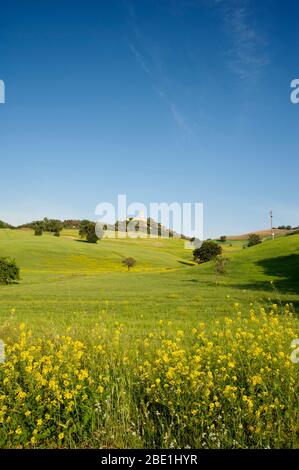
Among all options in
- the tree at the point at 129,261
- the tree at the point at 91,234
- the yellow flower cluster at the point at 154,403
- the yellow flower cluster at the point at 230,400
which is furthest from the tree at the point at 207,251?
the yellow flower cluster at the point at 154,403

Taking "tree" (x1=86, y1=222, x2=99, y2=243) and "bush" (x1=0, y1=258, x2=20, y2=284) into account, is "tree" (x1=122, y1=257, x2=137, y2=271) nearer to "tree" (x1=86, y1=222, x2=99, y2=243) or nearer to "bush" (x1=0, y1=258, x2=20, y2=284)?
"bush" (x1=0, y1=258, x2=20, y2=284)

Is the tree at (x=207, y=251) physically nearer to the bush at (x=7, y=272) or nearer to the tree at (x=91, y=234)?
the tree at (x=91, y=234)

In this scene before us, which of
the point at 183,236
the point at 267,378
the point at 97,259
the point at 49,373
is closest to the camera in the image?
the point at 267,378

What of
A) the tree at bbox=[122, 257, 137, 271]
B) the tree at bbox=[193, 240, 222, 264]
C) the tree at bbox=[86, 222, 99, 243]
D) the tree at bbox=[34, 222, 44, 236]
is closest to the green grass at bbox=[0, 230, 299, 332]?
the tree at bbox=[122, 257, 137, 271]

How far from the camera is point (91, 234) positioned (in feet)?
439

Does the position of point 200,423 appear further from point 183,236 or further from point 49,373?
point 183,236

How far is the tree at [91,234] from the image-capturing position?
132250 mm

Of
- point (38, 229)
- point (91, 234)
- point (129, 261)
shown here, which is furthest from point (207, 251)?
point (38, 229)

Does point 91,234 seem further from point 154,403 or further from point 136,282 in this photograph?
point 154,403

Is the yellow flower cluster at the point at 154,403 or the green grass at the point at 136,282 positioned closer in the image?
the yellow flower cluster at the point at 154,403

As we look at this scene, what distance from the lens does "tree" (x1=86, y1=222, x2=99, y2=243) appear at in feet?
434
